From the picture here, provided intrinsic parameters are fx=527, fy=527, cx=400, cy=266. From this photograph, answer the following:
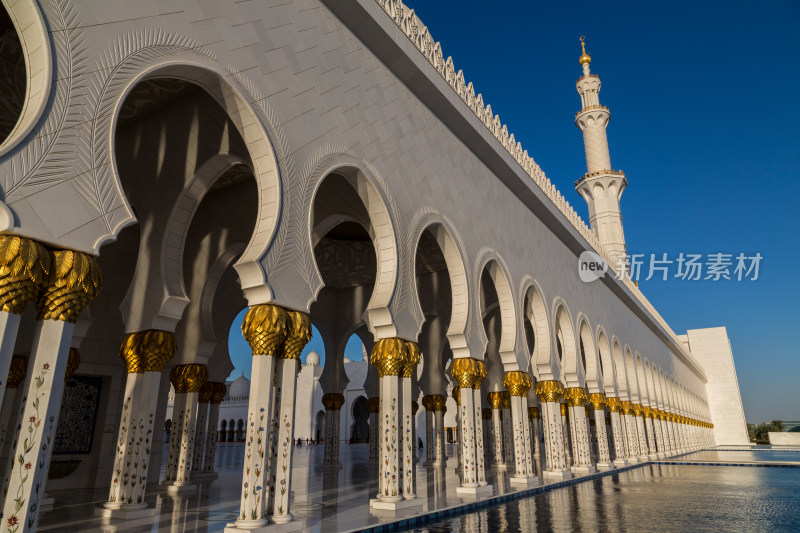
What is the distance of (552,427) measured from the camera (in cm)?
921

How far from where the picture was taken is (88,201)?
298 centimetres

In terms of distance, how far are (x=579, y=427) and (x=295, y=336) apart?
26.5 feet

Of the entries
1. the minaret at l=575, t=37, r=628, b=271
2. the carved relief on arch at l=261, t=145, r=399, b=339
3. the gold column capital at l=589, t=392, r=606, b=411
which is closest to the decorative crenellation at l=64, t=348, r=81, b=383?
the carved relief on arch at l=261, t=145, r=399, b=339

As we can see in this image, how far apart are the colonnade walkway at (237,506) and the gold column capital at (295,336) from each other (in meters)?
1.24

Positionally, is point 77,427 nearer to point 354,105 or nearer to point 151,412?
point 151,412

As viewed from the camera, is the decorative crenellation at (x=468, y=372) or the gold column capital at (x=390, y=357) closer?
the gold column capital at (x=390, y=357)

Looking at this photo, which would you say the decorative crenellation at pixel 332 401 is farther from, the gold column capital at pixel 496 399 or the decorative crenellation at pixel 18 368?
the decorative crenellation at pixel 18 368

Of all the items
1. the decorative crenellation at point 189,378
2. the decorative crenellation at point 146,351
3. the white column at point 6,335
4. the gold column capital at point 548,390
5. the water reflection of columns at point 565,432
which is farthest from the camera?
the water reflection of columns at point 565,432

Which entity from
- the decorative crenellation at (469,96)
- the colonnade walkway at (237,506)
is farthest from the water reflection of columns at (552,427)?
the decorative crenellation at (469,96)

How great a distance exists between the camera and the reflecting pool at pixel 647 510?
4.64 meters

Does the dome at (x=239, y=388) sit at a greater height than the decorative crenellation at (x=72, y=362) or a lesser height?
greater

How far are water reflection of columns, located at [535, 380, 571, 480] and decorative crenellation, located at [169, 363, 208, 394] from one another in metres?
5.55

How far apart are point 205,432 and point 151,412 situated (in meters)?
4.27

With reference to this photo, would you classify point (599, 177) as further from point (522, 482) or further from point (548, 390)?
point (522, 482)
